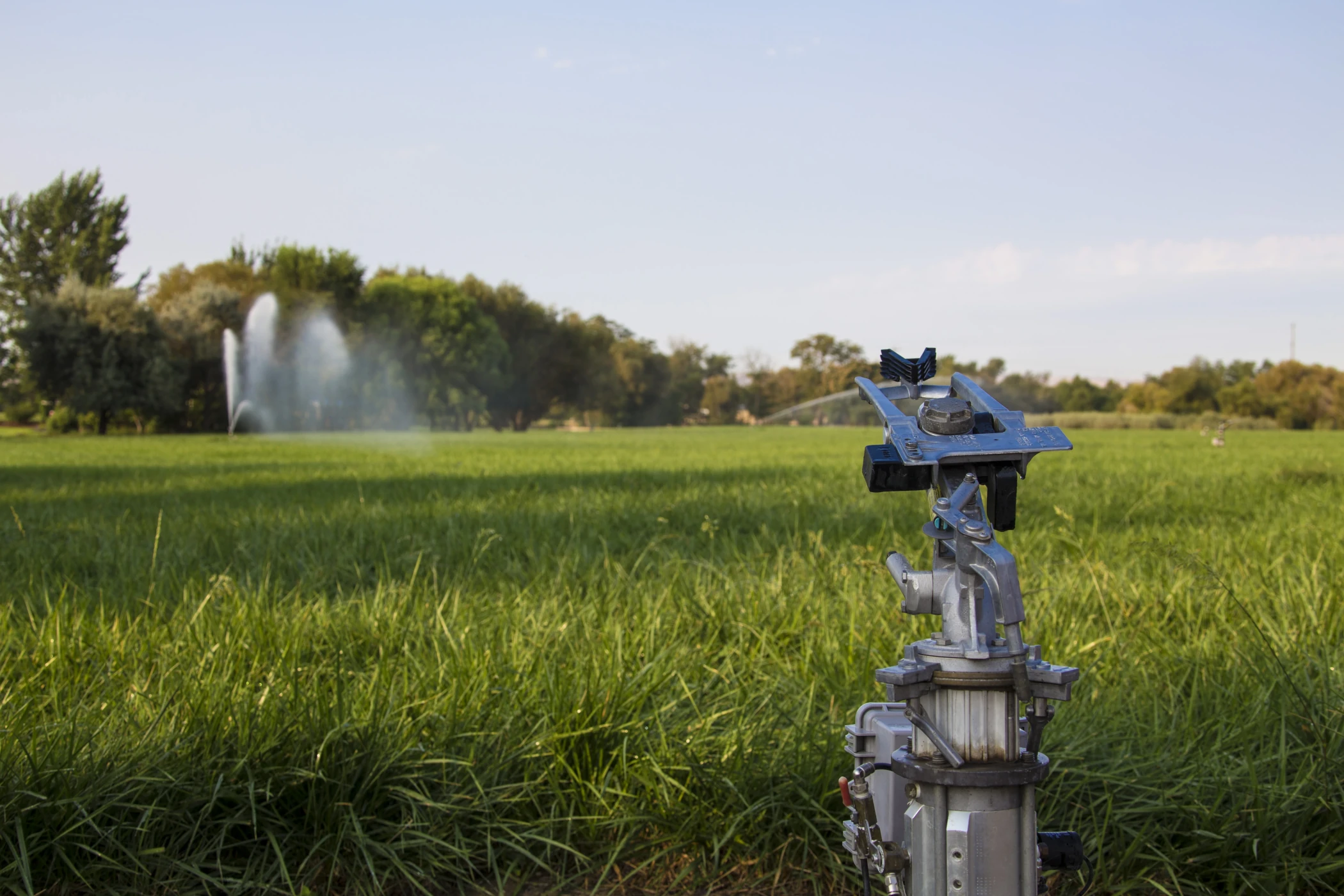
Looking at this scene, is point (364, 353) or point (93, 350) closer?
point (93, 350)

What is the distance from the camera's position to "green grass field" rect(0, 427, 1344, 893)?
1625mm

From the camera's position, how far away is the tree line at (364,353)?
3206 cm

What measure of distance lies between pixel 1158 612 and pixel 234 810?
2.74 metres

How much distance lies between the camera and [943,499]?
2.85ft

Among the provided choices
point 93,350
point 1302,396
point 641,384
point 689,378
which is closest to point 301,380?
point 93,350

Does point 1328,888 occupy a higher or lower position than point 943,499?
lower

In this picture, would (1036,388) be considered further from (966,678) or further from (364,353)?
(966,678)

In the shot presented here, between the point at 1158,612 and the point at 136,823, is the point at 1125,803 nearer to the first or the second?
the point at 1158,612

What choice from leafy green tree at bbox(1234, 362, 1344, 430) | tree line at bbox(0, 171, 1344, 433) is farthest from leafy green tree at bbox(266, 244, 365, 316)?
leafy green tree at bbox(1234, 362, 1344, 430)

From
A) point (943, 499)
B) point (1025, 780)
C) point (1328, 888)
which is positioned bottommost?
point (1328, 888)

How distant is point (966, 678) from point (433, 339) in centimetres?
4957

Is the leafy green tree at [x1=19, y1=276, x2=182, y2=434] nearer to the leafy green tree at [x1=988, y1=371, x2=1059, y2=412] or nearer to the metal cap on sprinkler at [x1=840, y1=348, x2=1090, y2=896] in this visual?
the metal cap on sprinkler at [x1=840, y1=348, x2=1090, y2=896]

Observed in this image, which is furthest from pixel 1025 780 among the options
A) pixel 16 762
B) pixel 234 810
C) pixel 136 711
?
pixel 136 711

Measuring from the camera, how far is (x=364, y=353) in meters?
47.1
